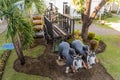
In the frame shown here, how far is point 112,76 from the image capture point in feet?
24.7

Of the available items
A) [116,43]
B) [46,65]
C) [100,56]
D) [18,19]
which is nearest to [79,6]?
[116,43]

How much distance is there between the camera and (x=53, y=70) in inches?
314

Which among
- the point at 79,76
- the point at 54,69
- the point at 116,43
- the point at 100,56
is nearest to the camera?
the point at 79,76

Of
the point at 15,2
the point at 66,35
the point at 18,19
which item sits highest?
the point at 15,2

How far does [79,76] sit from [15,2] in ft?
15.5

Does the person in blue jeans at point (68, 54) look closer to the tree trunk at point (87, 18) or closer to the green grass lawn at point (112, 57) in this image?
the green grass lawn at point (112, 57)

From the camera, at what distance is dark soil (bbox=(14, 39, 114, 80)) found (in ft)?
24.4

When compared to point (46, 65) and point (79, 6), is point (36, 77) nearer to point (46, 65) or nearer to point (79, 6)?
point (46, 65)

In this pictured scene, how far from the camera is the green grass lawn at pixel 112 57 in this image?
7.99m

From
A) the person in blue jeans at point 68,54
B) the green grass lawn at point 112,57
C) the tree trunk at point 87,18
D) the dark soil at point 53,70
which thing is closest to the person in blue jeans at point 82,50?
the person in blue jeans at point 68,54

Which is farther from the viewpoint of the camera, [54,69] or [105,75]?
[54,69]

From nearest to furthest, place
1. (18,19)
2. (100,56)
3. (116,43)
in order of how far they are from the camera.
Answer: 1. (18,19)
2. (100,56)
3. (116,43)

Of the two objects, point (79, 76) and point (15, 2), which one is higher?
point (15, 2)

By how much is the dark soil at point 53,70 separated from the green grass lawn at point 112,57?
0.42 m
